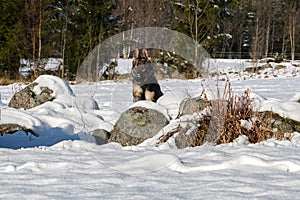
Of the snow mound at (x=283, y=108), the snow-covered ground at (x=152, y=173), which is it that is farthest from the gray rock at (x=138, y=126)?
the snow mound at (x=283, y=108)

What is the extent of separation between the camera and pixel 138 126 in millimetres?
5145

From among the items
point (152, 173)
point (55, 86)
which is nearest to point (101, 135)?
point (55, 86)

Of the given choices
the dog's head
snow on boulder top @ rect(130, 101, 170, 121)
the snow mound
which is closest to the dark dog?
the dog's head

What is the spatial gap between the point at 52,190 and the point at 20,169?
651mm

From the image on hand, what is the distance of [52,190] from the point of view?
2.51 m

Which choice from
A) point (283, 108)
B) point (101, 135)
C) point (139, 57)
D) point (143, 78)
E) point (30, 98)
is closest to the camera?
point (139, 57)

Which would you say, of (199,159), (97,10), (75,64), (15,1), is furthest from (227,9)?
(199,159)

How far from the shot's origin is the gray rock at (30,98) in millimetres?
7410

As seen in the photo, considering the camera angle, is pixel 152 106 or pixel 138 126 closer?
pixel 138 126

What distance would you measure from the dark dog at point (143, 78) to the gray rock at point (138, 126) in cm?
47

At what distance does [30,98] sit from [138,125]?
2991mm

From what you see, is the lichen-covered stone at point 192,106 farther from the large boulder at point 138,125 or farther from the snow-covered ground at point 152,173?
the snow-covered ground at point 152,173

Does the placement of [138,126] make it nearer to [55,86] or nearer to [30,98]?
[55,86]

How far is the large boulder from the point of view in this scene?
16.7ft
